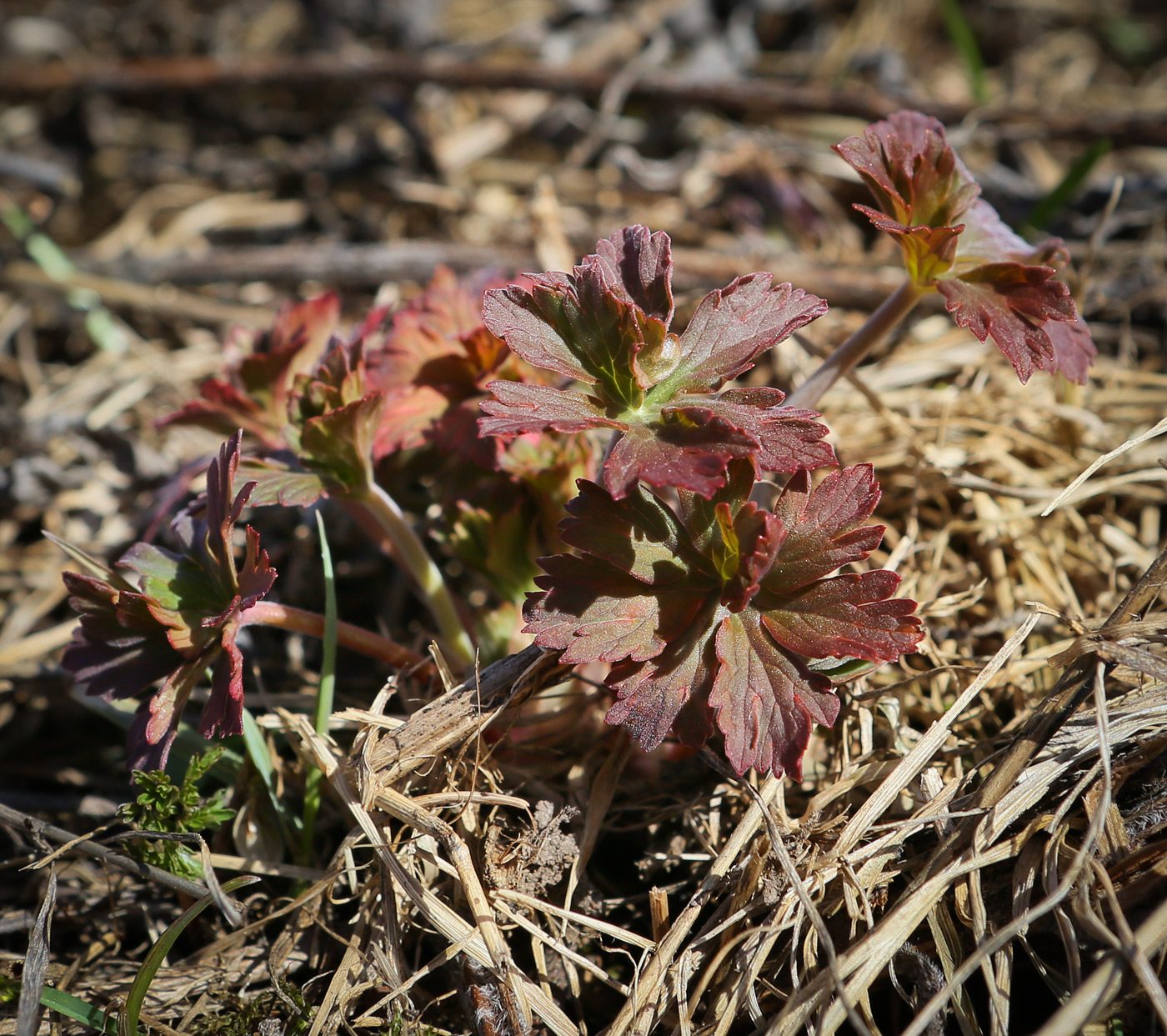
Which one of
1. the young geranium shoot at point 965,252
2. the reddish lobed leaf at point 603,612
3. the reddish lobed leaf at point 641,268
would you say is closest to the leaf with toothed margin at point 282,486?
the reddish lobed leaf at point 603,612

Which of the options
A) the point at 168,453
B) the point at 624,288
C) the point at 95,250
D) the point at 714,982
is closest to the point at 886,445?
the point at 624,288

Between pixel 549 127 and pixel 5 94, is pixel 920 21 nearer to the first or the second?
pixel 549 127

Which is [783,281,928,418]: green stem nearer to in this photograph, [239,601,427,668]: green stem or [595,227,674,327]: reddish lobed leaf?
[595,227,674,327]: reddish lobed leaf

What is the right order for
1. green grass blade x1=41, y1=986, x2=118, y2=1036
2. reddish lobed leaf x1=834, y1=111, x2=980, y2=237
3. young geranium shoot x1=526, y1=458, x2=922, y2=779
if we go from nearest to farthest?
young geranium shoot x1=526, y1=458, x2=922, y2=779, green grass blade x1=41, y1=986, x2=118, y2=1036, reddish lobed leaf x1=834, y1=111, x2=980, y2=237

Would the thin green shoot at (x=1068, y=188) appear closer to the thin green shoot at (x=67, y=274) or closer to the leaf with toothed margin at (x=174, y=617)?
the leaf with toothed margin at (x=174, y=617)

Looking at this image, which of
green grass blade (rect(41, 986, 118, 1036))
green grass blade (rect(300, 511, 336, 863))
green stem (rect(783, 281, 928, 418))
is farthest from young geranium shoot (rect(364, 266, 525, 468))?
green grass blade (rect(41, 986, 118, 1036))
